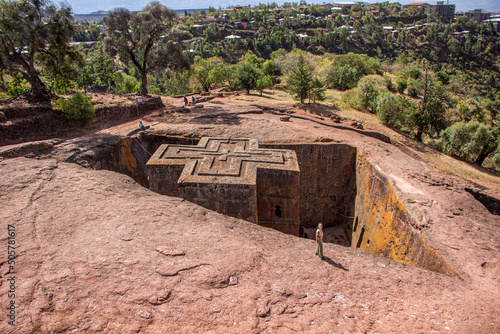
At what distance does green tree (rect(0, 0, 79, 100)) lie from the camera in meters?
14.1

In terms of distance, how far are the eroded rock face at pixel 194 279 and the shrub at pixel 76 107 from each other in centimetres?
897

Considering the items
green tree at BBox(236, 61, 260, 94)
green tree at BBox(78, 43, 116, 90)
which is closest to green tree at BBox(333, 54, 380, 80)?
A: green tree at BBox(236, 61, 260, 94)

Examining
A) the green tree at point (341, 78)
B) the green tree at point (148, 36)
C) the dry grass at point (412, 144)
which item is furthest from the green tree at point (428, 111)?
the green tree at point (148, 36)

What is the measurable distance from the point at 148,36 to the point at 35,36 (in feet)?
24.5

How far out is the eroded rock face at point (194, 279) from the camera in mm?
4367

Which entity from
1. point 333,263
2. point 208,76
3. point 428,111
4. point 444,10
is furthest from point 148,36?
point 444,10

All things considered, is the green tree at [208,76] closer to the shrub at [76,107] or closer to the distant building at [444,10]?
the shrub at [76,107]

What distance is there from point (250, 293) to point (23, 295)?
11.2 ft

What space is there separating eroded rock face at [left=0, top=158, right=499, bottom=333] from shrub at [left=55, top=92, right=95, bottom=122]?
8.97 m

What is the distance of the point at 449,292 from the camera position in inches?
215

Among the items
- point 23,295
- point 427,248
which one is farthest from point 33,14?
point 427,248

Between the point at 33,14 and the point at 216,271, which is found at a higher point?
the point at 33,14

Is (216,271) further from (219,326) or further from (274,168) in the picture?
(274,168)

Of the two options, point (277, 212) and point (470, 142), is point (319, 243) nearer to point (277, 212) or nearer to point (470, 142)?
point (277, 212)
